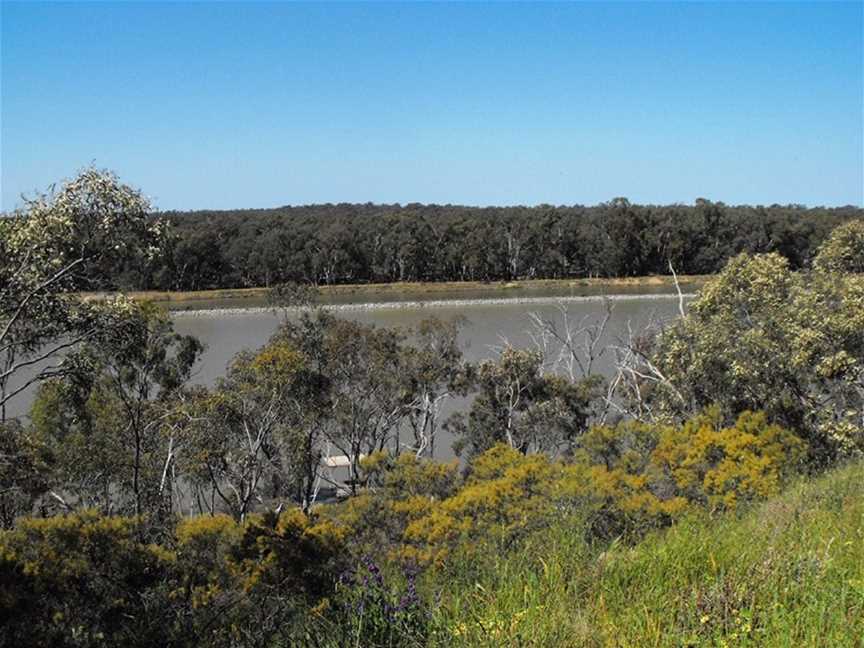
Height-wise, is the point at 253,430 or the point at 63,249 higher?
the point at 63,249

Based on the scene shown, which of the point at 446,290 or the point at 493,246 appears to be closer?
the point at 446,290

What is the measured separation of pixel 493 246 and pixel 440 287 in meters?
6.29

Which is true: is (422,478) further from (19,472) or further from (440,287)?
(440,287)

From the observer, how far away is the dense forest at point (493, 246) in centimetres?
5878

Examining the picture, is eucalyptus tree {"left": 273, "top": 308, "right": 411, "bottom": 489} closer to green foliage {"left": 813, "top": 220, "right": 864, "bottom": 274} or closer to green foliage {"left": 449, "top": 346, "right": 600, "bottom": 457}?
green foliage {"left": 449, "top": 346, "right": 600, "bottom": 457}

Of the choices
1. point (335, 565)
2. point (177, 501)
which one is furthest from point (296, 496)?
point (335, 565)

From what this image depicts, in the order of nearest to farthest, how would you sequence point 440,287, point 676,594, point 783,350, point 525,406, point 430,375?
point 676,594, point 783,350, point 430,375, point 525,406, point 440,287

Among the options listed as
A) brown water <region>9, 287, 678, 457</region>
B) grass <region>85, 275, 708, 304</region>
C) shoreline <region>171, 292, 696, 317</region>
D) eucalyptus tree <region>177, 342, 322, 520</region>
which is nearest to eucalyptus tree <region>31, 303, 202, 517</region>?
eucalyptus tree <region>177, 342, 322, 520</region>

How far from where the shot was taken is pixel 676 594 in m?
2.55

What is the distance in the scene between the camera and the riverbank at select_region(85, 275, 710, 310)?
54000 millimetres

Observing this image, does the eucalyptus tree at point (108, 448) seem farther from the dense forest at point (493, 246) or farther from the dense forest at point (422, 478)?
the dense forest at point (493, 246)

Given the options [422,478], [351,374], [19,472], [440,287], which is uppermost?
[19,472]

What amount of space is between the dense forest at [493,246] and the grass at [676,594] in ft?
184

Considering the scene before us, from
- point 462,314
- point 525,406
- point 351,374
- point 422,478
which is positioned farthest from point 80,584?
point 462,314
